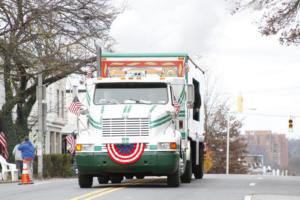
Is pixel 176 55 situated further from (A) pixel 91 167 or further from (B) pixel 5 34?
(B) pixel 5 34

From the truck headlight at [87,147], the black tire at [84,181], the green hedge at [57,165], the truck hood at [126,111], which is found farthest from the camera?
the green hedge at [57,165]

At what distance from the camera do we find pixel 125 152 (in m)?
20.2

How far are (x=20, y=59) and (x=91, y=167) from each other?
986cm

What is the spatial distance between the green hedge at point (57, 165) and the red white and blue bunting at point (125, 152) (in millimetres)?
19285

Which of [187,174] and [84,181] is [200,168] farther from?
[84,181]

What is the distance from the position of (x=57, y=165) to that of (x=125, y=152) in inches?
822

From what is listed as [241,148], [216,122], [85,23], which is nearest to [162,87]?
[85,23]

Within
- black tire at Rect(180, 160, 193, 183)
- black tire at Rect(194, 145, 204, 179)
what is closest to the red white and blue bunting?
black tire at Rect(180, 160, 193, 183)

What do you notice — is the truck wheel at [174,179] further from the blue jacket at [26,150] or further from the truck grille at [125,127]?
the blue jacket at [26,150]

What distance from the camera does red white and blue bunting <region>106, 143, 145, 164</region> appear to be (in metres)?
20.2

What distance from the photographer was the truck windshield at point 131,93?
21.0m

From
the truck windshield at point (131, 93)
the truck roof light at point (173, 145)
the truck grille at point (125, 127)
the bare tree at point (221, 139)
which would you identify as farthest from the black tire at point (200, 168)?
the bare tree at point (221, 139)

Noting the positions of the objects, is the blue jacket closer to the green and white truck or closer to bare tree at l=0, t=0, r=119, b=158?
bare tree at l=0, t=0, r=119, b=158

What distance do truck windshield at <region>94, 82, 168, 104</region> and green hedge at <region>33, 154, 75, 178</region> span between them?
60.9 feet
